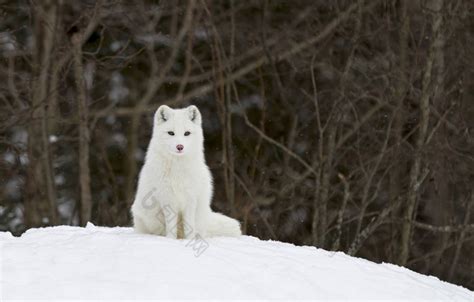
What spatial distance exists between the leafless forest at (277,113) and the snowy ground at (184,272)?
6320 mm

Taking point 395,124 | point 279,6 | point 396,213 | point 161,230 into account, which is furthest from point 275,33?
point 161,230

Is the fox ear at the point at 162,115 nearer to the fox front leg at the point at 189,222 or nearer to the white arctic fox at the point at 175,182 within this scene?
the white arctic fox at the point at 175,182

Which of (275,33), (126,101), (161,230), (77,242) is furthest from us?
(126,101)

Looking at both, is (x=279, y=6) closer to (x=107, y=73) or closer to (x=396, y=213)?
(x=107, y=73)

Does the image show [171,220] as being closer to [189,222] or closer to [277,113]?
[189,222]

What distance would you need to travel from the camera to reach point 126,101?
58.0 ft

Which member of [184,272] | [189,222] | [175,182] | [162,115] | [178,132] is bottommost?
[184,272]

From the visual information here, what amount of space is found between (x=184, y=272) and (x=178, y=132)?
1.79m

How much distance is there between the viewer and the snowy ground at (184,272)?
553cm

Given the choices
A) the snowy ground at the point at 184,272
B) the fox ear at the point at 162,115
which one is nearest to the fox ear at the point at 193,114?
the fox ear at the point at 162,115

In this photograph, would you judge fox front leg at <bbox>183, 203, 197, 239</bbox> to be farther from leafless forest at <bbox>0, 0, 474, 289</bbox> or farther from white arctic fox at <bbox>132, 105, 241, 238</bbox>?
leafless forest at <bbox>0, 0, 474, 289</bbox>

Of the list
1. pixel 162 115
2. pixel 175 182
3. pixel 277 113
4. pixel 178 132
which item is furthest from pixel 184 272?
pixel 277 113

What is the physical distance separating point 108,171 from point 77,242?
10529 mm

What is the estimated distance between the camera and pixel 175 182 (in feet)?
23.8
